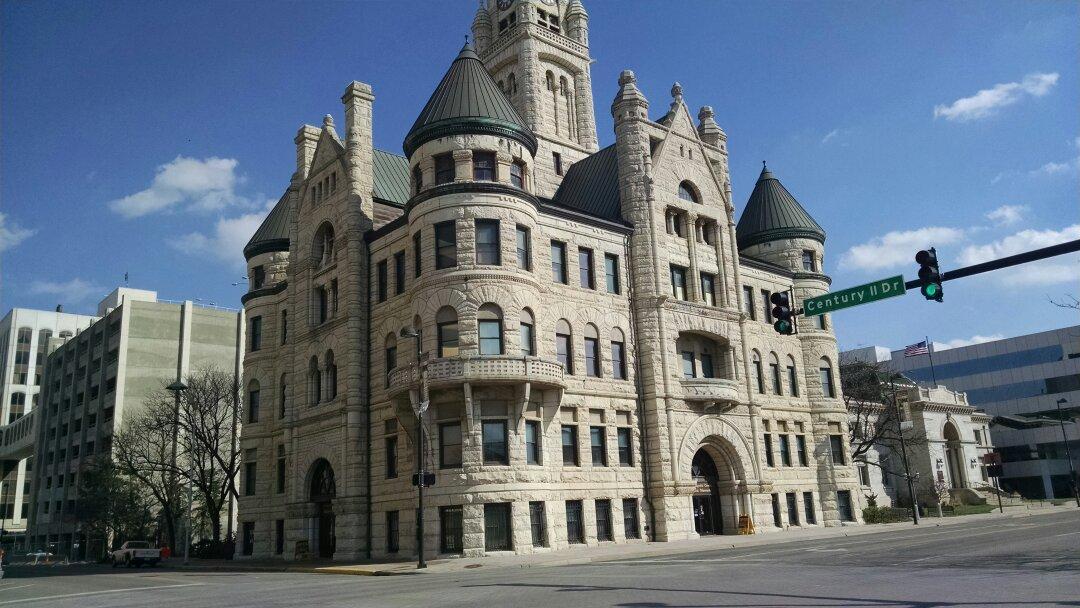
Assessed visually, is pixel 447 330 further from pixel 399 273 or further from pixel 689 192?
pixel 689 192

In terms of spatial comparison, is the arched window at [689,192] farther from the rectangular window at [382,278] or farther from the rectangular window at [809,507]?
the rectangular window at [809,507]

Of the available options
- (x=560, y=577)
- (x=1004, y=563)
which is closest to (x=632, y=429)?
(x=560, y=577)

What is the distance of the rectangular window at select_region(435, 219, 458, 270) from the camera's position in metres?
36.5

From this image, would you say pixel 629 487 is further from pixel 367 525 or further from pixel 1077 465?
pixel 1077 465

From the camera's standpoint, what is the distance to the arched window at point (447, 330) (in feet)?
117

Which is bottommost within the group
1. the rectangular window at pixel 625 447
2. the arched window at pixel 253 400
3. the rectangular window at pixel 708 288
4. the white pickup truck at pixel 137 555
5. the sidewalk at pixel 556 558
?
the sidewalk at pixel 556 558

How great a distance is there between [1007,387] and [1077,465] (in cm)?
1424

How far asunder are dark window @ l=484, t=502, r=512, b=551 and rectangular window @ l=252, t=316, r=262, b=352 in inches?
931

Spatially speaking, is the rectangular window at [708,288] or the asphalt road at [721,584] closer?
the asphalt road at [721,584]

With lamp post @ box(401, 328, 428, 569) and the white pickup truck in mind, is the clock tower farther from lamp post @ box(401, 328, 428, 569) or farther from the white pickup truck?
the white pickup truck

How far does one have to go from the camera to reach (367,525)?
39.4 m

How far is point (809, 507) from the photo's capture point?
47.9 m

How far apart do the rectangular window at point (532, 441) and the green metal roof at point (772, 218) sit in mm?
24119

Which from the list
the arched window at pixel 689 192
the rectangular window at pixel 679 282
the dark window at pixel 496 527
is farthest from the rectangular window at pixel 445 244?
the arched window at pixel 689 192
